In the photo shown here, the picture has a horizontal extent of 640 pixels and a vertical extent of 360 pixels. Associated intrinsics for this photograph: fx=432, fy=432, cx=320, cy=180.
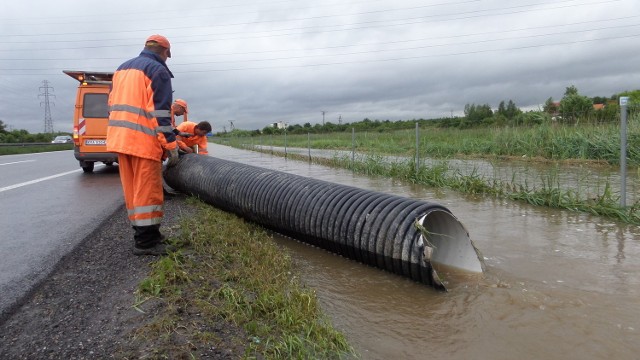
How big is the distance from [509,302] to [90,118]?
966 cm

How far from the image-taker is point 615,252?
4086 mm

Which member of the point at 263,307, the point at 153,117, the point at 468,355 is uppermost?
the point at 153,117

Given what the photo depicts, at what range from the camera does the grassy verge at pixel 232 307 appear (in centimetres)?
221

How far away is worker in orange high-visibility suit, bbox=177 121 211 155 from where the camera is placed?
7086 millimetres

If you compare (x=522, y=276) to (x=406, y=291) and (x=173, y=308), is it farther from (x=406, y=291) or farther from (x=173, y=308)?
(x=173, y=308)

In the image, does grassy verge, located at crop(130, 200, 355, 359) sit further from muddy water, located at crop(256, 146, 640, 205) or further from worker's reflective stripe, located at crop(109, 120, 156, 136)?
muddy water, located at crop(256, 146, 640, 205)

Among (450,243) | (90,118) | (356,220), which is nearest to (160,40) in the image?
(356,220)

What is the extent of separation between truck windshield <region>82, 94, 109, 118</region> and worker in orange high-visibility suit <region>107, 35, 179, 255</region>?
7.16m

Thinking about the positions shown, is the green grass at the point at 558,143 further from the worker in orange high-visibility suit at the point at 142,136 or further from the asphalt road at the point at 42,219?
the worker in orange high-visibility suit at the point at 142,136

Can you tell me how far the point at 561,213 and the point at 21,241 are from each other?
6223mm

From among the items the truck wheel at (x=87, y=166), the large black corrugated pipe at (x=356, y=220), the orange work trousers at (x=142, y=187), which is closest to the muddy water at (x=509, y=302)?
the large black corrugated pipe at (x=356, y=220)

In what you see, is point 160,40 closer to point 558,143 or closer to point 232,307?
point 232,307

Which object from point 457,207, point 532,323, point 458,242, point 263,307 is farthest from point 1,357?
point 457,207

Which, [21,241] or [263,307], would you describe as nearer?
[263,307]
